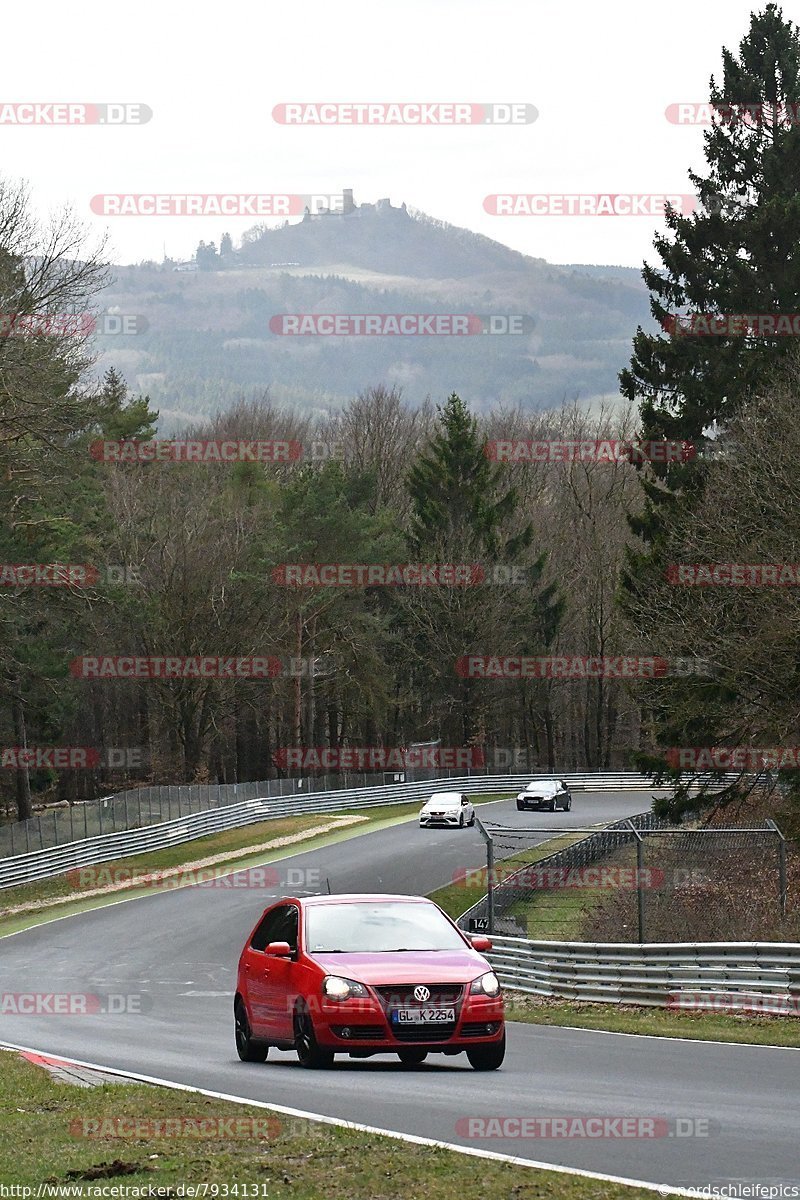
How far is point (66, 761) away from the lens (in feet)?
252

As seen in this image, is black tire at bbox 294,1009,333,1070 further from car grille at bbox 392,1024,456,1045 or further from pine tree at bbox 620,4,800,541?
pine tree at bbox 620,4,800,541

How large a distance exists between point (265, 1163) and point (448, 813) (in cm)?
4738

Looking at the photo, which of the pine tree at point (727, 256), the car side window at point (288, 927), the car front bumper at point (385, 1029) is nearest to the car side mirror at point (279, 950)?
the car side window at point (288, 927)

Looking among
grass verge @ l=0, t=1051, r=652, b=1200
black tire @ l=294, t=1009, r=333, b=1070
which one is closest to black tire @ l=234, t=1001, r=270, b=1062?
black tire @ l=294, t=1009, r=333, b=1070

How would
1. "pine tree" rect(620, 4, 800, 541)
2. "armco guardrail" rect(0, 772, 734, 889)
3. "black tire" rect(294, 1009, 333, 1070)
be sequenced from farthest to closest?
"armco guardrail" rect(0, 772, 734, 889), "pine tree" rect(620, 4, 800, 541), "black tire" rect(294, 1009, 333, 1070)

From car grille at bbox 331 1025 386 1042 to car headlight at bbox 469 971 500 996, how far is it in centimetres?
79

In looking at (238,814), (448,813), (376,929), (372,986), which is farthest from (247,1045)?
(238,814)

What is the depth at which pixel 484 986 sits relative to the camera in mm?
12438

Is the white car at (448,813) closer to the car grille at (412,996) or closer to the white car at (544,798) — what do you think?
the white car at (544,798)

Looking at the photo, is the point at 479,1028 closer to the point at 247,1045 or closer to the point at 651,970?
the point at 247,1045

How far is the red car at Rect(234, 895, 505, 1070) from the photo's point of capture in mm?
12273

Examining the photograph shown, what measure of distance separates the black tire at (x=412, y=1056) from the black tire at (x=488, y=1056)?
1.34ft

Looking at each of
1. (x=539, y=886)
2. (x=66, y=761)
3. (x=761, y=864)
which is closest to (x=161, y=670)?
(x=66, y=761)

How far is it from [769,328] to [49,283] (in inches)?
725
